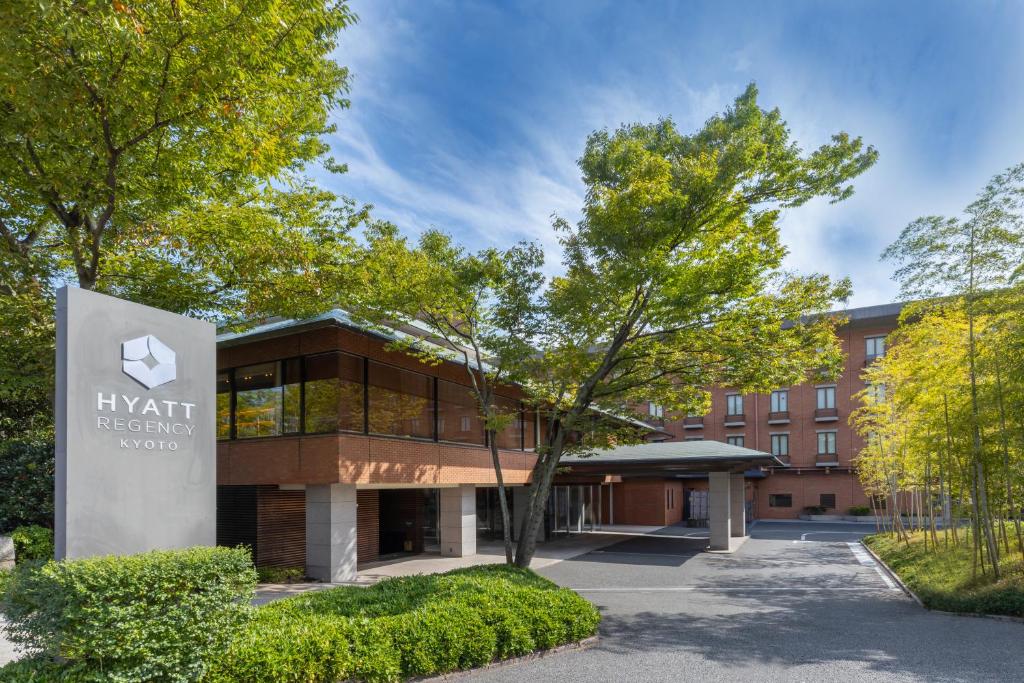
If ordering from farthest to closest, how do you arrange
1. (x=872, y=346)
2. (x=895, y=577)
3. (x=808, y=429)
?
(x=808, y=429) < (x=872, y=346) < (x=895, y=577)

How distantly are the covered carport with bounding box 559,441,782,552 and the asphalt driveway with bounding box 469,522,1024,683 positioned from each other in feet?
12.1

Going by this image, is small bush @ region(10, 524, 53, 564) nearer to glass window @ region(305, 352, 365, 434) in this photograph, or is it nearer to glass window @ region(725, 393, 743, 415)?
glass window @ region(305, 352, 365, 434)

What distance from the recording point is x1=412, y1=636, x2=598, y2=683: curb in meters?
8.40

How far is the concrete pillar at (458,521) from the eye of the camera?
21312 millimetres

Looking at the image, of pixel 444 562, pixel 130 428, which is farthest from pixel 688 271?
pixel 444 562

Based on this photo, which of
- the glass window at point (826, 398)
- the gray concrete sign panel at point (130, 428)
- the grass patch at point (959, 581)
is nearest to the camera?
the gray concrete sign panel at point (130, 428)

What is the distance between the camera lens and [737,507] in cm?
3005

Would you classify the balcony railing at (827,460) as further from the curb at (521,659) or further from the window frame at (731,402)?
the curb at (521,659)

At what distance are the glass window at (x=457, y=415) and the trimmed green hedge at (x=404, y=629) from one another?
792 centimetres

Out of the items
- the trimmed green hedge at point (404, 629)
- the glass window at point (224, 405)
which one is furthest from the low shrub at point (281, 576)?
the trimmed green hedge at point (404, 629)

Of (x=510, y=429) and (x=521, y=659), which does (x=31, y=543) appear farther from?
(x=510, y=429)

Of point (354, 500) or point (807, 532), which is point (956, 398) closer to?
point (354, 500)

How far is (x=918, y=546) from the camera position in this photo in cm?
2088

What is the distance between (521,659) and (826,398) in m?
42.4
